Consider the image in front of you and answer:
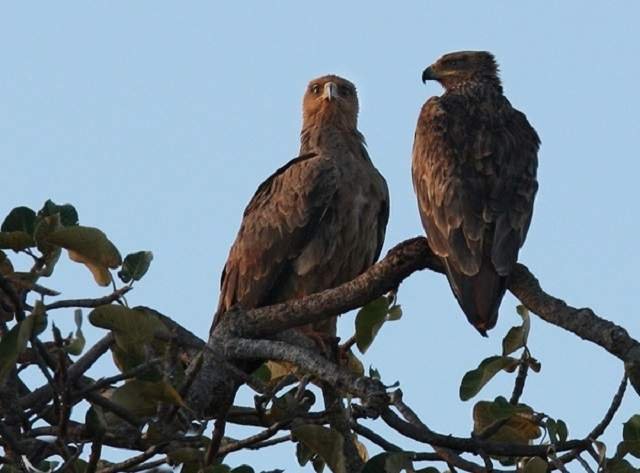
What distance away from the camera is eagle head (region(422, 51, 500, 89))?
28.2 ft

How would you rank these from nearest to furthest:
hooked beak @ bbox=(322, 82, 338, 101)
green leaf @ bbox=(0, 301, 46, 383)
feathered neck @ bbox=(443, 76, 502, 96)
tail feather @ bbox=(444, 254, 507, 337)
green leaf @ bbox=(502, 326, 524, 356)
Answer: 1. green leaf @ bbox=(0, 301, 46, 383)
2. green leaf @ bbox=(502, 326, 524, 356)
3. tail feather @ bbox=(444, 254, 507, 337)
4. feathered neck @ bbox=(443, 76, 502, 96)
5. hooked beak @ bbox=(322, 82, 338, 101)

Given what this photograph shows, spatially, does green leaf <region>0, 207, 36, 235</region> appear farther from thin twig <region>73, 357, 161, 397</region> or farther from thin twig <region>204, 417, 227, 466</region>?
thin twig <region>204, 417, 227, 466</region>

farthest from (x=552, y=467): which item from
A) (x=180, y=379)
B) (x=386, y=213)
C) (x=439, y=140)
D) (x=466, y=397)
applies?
(x=386, y=213)

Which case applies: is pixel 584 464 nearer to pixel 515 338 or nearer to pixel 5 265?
pixel 515 338

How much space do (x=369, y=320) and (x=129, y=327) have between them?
1247 mm

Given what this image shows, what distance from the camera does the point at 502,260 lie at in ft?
19.3

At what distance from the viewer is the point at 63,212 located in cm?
Result: 488

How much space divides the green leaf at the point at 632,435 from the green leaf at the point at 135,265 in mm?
1778

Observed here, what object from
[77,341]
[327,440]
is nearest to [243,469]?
[327,440]

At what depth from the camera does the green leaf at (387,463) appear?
4.21 m

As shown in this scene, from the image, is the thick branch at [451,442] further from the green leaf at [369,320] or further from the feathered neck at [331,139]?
the feathered neck at [331,139]

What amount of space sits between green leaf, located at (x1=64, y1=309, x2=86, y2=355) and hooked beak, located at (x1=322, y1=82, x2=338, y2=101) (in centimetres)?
493

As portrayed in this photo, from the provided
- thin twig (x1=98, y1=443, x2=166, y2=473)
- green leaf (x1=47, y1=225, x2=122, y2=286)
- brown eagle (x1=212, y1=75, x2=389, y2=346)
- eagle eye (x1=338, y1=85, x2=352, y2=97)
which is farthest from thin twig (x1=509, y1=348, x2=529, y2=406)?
Result: eagle eye (x1=338, y1=85, x2=352, y2=97)

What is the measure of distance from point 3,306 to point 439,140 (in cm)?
300
